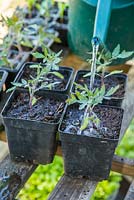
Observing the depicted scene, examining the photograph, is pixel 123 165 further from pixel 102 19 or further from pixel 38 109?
pixel 102 19

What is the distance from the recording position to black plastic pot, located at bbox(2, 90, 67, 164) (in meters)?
0.95

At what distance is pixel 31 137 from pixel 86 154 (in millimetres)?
132

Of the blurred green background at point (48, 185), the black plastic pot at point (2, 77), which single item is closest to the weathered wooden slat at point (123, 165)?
the black plastic pot at point (2, 77)

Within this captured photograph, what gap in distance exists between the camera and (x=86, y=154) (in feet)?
3.10

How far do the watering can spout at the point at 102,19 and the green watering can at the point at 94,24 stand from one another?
21mm

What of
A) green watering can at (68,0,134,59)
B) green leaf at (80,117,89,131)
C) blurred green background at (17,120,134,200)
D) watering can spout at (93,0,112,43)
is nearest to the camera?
green leaf at (80,117,89,131)

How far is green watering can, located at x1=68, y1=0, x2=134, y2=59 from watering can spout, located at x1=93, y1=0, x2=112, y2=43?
2 cm

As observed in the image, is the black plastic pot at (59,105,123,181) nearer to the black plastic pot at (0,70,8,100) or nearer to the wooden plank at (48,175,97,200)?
the wooden plank at (48,175,97,200)

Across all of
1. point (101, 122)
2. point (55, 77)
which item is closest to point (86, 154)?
point (101, 122)

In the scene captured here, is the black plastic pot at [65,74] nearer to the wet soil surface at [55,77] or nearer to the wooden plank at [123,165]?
the wet soil surface at [55,77]

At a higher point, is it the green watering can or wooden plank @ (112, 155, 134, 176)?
the green watering can

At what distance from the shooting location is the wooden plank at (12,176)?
3.14 feet

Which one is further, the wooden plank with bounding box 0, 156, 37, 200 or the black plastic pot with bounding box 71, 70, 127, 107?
the black plastic pot with bounding box 71, 70, 127, 107

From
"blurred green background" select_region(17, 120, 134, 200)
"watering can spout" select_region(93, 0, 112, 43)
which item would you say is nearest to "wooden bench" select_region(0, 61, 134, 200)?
"watering can spout" select_region(93, 0, 112, 43)
